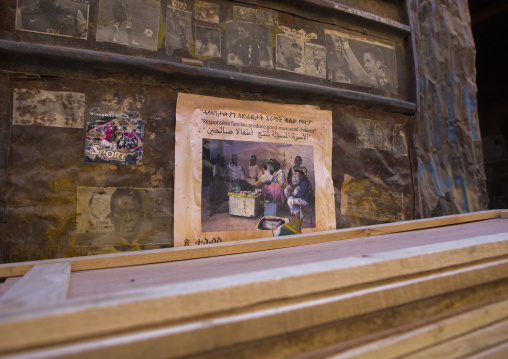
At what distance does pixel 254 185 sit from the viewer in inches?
39.3

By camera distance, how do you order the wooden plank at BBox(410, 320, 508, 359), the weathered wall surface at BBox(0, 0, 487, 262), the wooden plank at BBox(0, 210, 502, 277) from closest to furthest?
the wooden plank at BBox(410, 320, 508, 359) → the wooden plank at BBox(0, 210, 502, 277) → the weathered wall surface at BBox(0, 0, 487, 262)

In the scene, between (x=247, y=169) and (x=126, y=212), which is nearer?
(x=126, y=212)

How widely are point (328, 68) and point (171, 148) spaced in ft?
2.35

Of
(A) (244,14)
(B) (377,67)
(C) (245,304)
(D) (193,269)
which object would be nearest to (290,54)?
(A) (244,14)

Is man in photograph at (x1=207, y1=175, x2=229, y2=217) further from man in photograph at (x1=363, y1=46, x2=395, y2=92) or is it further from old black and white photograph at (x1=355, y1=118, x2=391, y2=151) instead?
man in photograph at (x1=363, y1=46, x2=395, y2=92)

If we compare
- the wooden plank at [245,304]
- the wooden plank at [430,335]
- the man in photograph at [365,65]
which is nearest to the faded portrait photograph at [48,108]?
the wooden plank at [245,304]

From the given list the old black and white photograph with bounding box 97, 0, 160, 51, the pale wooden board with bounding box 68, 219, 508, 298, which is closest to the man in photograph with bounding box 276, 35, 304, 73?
the old black and white photograph with bounding box 97, 0, 160, 51

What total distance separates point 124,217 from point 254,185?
0.42 m

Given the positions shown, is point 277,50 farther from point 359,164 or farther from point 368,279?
point 368,279

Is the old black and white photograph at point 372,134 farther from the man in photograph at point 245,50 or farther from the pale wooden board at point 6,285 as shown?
the pale wooden board at point 6,285

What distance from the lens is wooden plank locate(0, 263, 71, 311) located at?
25cm

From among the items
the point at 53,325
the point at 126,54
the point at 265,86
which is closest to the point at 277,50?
the point at 265,86

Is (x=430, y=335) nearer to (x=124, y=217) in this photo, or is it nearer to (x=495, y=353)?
(x=495, y=353)

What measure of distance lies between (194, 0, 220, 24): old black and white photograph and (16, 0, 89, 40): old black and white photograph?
34 centimetres
